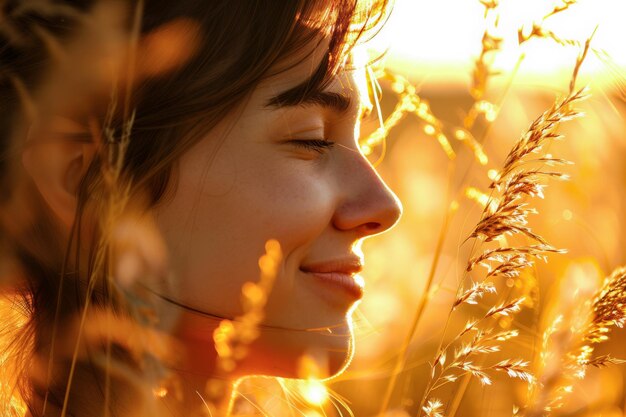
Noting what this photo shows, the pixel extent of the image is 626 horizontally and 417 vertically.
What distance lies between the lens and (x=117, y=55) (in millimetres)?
1612

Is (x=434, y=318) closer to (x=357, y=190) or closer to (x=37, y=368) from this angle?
(x=357, y=190)

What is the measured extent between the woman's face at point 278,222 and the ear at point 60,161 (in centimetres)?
21

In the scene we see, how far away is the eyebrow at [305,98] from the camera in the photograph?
180 cm

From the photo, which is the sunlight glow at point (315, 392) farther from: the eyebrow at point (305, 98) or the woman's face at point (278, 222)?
the eyebrow at point (305, 98)

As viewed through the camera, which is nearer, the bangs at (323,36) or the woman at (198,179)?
the woman at (198,179)

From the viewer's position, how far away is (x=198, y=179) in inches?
69.4

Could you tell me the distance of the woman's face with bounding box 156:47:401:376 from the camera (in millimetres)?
1727

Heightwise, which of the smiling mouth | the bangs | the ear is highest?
the bangs

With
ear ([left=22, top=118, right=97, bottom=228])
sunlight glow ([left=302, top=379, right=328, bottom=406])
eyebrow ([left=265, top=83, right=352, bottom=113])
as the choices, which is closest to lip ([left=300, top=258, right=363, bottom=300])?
sunlight glow ([left=302, top=379, right=328, bottom=406])

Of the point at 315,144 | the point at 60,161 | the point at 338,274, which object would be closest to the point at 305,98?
the point at 315,144

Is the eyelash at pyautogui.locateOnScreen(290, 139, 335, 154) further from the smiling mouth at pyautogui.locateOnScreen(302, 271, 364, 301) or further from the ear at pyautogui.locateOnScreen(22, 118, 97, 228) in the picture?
the ear at pyautogui.locateOnScreen(22, 118, 97, 228)

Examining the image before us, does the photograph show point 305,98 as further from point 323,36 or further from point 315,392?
point 315,392

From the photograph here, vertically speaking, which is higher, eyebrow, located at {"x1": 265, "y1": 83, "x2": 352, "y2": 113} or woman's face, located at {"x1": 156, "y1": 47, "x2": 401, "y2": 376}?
eyebrow, located at {"x1": 265, "y1": 83, "x2": 352, "y2": 113}

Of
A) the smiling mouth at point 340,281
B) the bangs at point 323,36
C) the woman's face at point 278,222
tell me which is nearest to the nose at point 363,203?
the woman's face at point 278,222
